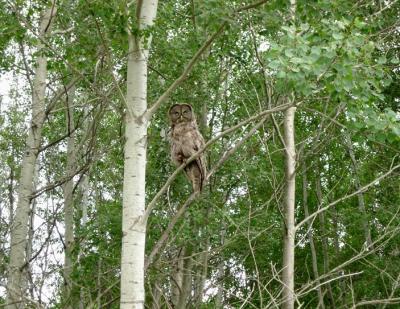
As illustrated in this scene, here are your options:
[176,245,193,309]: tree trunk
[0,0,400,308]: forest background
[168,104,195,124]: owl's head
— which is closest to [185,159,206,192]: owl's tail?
[0,0,400,308]: forest background

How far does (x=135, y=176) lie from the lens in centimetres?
446

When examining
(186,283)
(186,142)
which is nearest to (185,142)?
(186,142)

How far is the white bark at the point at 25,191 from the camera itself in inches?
→ 288

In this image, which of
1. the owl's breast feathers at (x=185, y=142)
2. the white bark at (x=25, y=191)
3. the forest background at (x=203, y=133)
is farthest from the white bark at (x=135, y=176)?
the white bark at (x=25, y=191)

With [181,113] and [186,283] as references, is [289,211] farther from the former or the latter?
[186,283]

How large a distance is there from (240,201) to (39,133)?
16.5 feet

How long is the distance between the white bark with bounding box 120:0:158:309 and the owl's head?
2.62 m

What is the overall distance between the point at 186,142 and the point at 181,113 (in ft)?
1.48

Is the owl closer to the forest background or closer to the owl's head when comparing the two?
the owl's head

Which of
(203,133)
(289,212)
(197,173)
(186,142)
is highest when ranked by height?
(203,133)

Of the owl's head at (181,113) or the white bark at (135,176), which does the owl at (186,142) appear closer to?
the owl's head at (181,113)

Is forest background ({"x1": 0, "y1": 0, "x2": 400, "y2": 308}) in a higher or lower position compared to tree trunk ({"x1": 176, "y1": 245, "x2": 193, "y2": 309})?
higher

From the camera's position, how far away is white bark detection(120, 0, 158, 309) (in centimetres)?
427

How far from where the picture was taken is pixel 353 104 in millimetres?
4105
